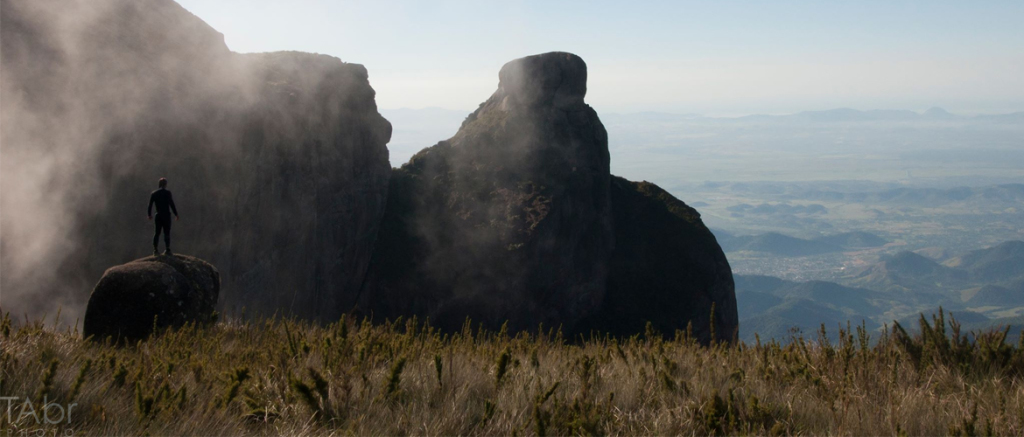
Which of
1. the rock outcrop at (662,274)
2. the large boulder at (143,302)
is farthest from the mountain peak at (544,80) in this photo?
the large boulder at (143,302)

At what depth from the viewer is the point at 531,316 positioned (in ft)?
181

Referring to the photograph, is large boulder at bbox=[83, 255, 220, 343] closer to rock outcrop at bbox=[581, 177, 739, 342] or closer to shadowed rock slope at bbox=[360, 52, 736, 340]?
shadowed rock slope at bbox=[360, 52, 736, 340]

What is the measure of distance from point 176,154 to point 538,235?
31750 millimetres

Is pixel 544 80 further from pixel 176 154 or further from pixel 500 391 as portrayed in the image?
pixel 500 391

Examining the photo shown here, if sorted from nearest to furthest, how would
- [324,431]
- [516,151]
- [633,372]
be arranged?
1. [324,431]
2. [633,372]
3. [516,151]

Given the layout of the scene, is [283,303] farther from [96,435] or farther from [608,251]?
[96,435]

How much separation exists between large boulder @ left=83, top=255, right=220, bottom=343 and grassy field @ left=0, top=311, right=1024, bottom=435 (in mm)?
2438

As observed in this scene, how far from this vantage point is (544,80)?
67.7 metres

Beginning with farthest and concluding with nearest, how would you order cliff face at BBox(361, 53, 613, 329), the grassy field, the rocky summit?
cliff face at BBox(361, 53, 613, 329)
the rocky summit
the grassy field

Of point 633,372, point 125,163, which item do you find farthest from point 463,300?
point 633,372

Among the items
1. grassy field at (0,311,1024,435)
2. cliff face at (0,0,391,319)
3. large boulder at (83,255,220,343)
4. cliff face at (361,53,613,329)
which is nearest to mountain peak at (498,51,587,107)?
cliff face at (361,53,613,329)

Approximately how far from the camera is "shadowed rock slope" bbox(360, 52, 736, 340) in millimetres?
54469

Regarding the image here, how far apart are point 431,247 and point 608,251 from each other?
64.1 feet

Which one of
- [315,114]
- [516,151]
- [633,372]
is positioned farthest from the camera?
[516,151]
